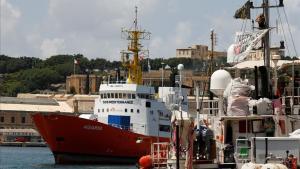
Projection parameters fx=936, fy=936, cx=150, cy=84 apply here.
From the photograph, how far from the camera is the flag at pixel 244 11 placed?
3547 cm

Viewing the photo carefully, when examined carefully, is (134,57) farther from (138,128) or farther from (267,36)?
(267,36)

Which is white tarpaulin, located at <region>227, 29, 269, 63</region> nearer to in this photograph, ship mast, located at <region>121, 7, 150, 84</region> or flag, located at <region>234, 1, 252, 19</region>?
flag, located at <region>234, 1, 252, 19</region>

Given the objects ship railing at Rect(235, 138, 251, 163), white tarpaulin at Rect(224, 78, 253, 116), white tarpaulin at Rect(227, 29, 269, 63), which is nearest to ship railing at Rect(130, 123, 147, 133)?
white tarpaulin at Rect(227, 29, 269, 63)

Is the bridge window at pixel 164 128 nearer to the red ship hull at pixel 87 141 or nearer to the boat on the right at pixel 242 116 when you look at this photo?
the red ship hull at pixel 87 141

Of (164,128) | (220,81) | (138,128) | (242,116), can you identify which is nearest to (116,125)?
(138,128)

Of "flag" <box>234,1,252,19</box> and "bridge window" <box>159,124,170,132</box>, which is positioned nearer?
"flag" <box>234,1,252,19</box>

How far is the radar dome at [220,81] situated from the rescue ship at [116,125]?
35995 mm

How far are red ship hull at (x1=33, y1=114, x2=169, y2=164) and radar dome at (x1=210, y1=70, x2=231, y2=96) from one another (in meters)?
38.4

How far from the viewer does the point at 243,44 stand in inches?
1379

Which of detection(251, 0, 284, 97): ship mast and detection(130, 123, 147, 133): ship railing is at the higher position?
detection(251, 0, 284, 97): ship mast

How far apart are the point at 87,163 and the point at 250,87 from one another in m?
42.8

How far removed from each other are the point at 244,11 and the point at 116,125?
1742 inches

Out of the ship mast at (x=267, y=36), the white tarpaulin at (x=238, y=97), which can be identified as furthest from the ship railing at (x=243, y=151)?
the ship mast at (x=267, y=36)

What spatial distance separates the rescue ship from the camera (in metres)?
75.0
